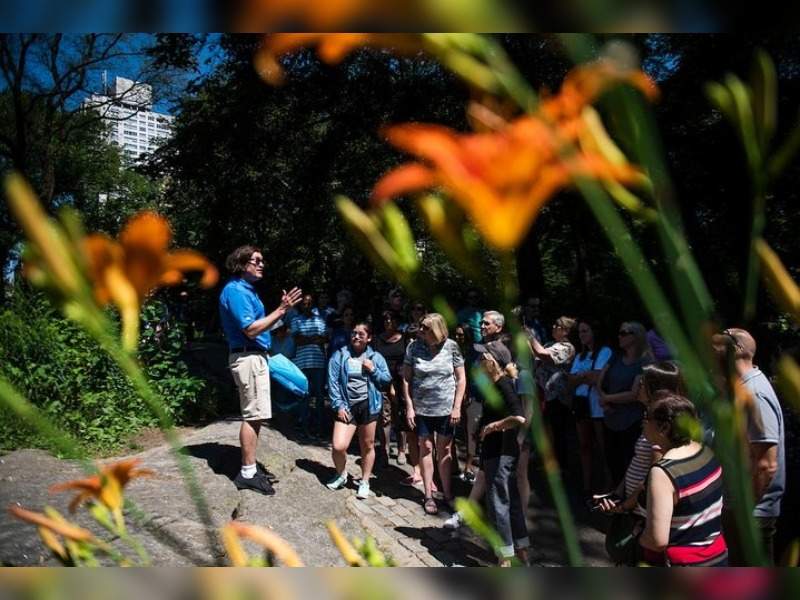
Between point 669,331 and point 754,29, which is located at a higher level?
point 754,29

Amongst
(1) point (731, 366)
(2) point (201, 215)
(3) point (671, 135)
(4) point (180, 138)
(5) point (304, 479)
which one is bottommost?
(5) point (304, 479)

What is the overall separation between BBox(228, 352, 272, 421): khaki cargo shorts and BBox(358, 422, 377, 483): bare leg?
0.90 meters

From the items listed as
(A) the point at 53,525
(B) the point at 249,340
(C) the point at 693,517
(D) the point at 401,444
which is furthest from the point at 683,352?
(D) the point at 401,444

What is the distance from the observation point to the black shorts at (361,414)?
3.81 metres

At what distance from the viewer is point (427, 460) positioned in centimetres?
362

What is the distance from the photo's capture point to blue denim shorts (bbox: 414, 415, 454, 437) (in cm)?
359

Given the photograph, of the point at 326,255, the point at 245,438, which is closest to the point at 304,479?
the point at 245,438

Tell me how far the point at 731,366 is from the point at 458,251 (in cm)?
16

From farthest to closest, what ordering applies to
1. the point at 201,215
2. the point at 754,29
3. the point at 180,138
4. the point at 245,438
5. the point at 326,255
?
the point at 326,255
the point at 201,215
the point at 180,138
the point at 245,438
the point at 754,29

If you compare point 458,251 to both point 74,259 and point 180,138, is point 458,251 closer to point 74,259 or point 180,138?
point 74,259

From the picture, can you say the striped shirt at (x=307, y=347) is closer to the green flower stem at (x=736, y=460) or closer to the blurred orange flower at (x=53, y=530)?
the blurred orange flower at (x=53, y=530)

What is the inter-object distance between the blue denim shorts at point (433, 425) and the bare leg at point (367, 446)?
1.18ft

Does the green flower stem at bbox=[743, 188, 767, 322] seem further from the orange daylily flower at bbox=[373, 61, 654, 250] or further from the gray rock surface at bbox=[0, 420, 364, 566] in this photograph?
the gray rock surface at bbox=[0, 420, 364, 566]

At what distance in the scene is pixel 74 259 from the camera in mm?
337
